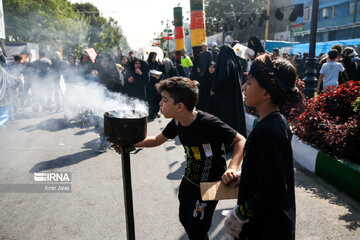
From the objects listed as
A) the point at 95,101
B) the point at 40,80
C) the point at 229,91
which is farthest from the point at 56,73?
the point at 229,91

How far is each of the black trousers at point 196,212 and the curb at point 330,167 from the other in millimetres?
2550

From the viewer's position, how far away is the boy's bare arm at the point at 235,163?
1737 millimetres

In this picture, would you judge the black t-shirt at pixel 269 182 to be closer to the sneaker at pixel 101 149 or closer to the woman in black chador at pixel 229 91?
the woman in black chador at pixel 229 91

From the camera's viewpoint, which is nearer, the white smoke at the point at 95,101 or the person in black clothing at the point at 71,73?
the white smoke at the point at 95,101

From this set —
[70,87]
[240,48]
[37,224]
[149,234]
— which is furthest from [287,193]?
[70,87]

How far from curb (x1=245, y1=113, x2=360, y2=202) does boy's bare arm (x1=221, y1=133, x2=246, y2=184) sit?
2434mm

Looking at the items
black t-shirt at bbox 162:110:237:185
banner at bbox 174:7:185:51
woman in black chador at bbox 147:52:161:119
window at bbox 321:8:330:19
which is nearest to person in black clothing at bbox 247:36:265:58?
woman in black chador at bbox 147:52:161:119

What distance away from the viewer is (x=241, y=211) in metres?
1.41

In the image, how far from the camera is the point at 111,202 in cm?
384

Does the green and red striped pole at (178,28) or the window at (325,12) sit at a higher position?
the window at (325,12)

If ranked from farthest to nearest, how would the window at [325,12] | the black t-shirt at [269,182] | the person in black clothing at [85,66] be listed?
the window at [325,12]
the person in black clothing at [85,66]
the black t-shirt at [269,182]

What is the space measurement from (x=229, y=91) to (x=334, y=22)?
35363 millimetres

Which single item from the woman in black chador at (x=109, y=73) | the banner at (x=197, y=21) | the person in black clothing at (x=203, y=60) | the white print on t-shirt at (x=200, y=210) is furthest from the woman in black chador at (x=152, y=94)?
the white print on t-shirt at (x=200, y=210)

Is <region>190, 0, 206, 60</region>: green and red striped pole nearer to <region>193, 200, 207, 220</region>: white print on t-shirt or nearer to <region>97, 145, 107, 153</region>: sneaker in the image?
<region>97, 145, 107, 153</region>: sneaker
